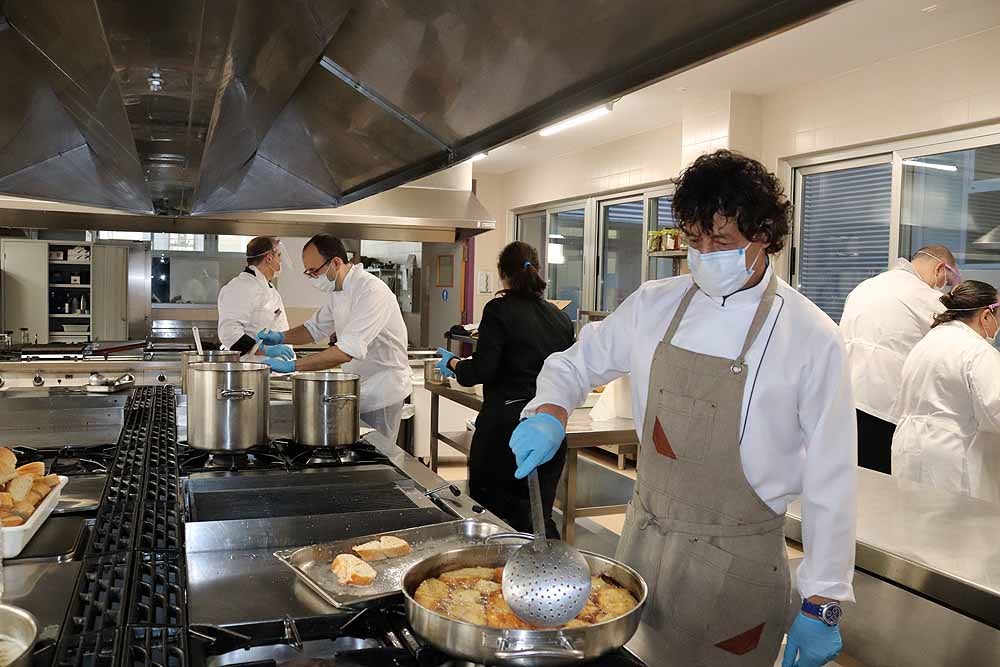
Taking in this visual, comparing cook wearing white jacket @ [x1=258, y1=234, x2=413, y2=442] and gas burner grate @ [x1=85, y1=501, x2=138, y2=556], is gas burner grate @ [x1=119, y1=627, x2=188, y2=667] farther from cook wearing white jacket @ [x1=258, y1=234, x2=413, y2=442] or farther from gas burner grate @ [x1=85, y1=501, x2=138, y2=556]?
cook wearing white jacket @ [x1=258, y1=234, x2=413, y2=442]

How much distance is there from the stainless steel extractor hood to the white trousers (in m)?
1.57

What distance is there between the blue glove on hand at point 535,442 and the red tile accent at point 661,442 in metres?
0.24

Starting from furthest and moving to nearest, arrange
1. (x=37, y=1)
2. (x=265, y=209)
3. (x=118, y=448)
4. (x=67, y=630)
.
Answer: (x=265, y=209)
(x=118, y=448)
(x=37, y=1)
(x=67, y=630)

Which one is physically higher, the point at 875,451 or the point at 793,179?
the point at 793,179

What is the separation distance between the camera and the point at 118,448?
195 cm

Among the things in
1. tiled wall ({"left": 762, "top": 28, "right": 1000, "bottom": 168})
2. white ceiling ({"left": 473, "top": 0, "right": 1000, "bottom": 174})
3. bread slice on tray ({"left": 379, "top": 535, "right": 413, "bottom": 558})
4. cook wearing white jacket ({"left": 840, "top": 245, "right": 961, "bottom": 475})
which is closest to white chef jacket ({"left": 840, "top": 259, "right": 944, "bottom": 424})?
cook wearing white jacket ({"left": 840, "top": 245, "right": 961, "bottom": 475})

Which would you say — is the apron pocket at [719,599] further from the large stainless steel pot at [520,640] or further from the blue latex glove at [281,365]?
the blue latex glove at [281,365]

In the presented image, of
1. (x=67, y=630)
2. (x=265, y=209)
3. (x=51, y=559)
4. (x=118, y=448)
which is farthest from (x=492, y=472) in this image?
(x=67, y=630)

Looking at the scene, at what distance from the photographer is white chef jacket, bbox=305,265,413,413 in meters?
3.56

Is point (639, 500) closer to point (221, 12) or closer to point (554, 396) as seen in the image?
point (554, 396)

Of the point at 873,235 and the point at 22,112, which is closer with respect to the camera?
the point at 22,112

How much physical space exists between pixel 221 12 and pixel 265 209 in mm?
1950

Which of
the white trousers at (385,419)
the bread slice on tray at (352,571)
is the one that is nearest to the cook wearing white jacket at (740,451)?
the bread slice on tray at (352,571)

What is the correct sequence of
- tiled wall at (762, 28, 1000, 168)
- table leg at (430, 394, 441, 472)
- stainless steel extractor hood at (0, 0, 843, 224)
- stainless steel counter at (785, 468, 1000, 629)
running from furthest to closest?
table leg at (430, 394, 441, 472)
tiled wall at (762, 28, 1000, 168)
stainless steel counter at (785, 468, 1000, 629)
stainless steel extractor hood at (0, 0, 843, 224)
